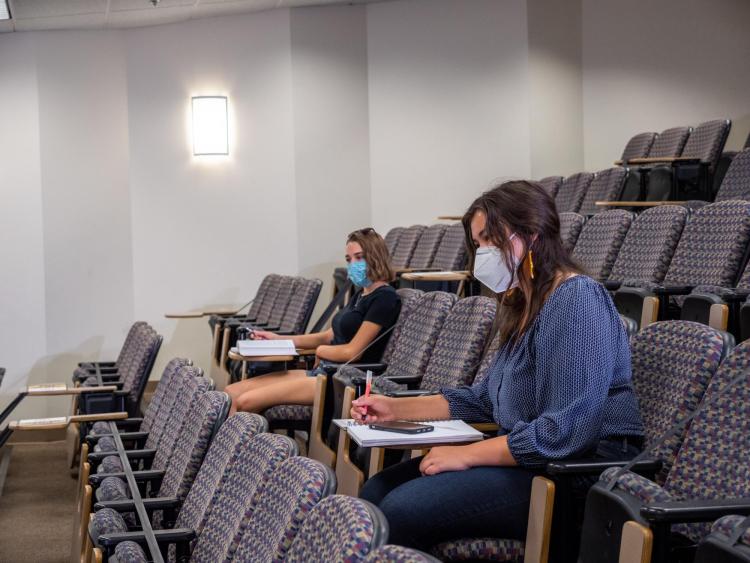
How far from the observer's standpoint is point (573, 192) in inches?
253

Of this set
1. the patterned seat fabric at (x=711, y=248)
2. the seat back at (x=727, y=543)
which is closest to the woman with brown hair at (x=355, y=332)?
the patterned seat fabric at (x=711, y=248)

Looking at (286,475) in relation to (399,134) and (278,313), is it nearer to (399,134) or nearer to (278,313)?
(278,313)

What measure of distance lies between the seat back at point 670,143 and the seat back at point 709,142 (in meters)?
0.12

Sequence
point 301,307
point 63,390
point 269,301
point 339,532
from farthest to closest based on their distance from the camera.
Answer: point 269,301, point 301,307, point 63,390, point 339,532

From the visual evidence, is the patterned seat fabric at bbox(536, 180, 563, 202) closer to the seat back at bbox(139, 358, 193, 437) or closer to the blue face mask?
the blue face mask

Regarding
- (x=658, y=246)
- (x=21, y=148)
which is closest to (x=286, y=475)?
(x=658, y=246)

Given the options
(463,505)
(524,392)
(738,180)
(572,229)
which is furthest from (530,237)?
(738,180)

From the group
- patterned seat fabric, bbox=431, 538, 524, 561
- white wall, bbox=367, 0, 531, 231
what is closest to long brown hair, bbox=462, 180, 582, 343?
patterned seat fabric, bbox=431, 538, 524, 561

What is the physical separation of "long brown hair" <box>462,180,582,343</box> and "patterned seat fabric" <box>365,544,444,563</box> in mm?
1028

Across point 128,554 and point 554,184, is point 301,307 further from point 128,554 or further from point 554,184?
point 128,554

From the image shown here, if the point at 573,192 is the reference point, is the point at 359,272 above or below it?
below

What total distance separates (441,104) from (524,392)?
5.74m

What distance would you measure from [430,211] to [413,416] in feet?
17.7

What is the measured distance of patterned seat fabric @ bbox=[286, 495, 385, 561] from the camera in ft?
4.18
